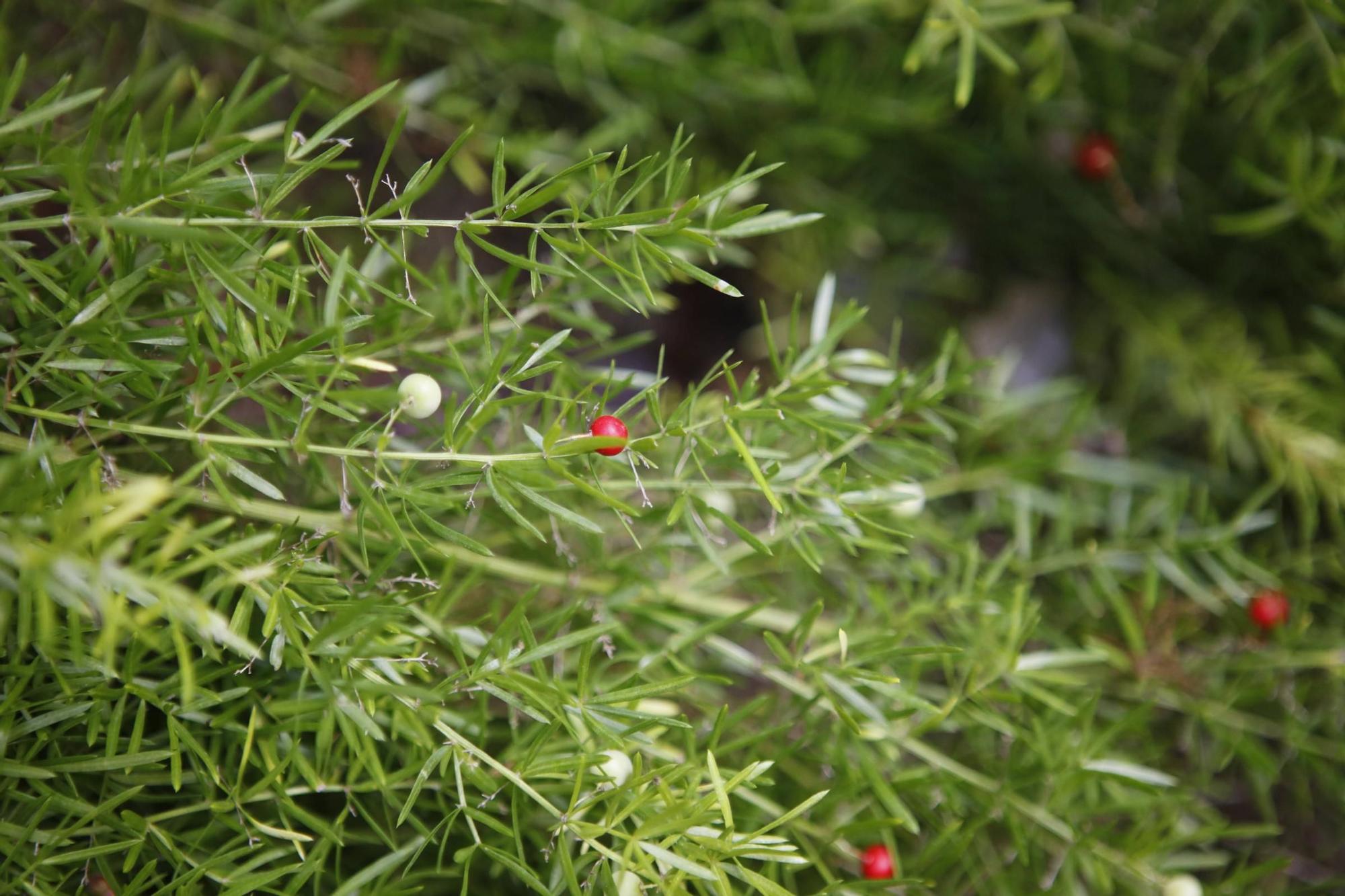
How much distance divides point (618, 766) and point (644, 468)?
0.81 feet

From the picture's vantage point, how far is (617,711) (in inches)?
22.8

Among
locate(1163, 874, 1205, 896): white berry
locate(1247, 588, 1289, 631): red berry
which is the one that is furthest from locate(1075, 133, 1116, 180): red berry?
locate(1163, 874, 1205, 896): white berry

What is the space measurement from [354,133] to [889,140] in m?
0.70

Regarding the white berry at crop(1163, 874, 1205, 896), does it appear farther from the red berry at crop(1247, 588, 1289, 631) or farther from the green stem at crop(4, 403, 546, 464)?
the green stem at crop(4, 403, 546, 464)

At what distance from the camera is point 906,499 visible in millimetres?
703

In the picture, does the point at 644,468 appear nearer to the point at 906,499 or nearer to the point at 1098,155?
the point at 906,499

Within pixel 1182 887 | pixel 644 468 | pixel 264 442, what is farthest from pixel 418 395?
pixel 1182 887

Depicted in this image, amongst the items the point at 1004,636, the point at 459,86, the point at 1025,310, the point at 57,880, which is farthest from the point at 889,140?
the point at 57,880

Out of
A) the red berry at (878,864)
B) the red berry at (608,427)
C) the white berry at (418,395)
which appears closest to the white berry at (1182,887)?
the red berry at (878,864)

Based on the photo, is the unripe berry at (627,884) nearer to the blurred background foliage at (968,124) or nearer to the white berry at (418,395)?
the white berry at (418,395)

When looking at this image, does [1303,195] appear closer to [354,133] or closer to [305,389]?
[305,389]

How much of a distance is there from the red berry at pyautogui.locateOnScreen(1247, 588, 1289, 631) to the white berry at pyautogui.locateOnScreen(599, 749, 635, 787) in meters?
0.75

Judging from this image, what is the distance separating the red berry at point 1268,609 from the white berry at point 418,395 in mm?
924

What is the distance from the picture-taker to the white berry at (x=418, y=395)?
54 cm
